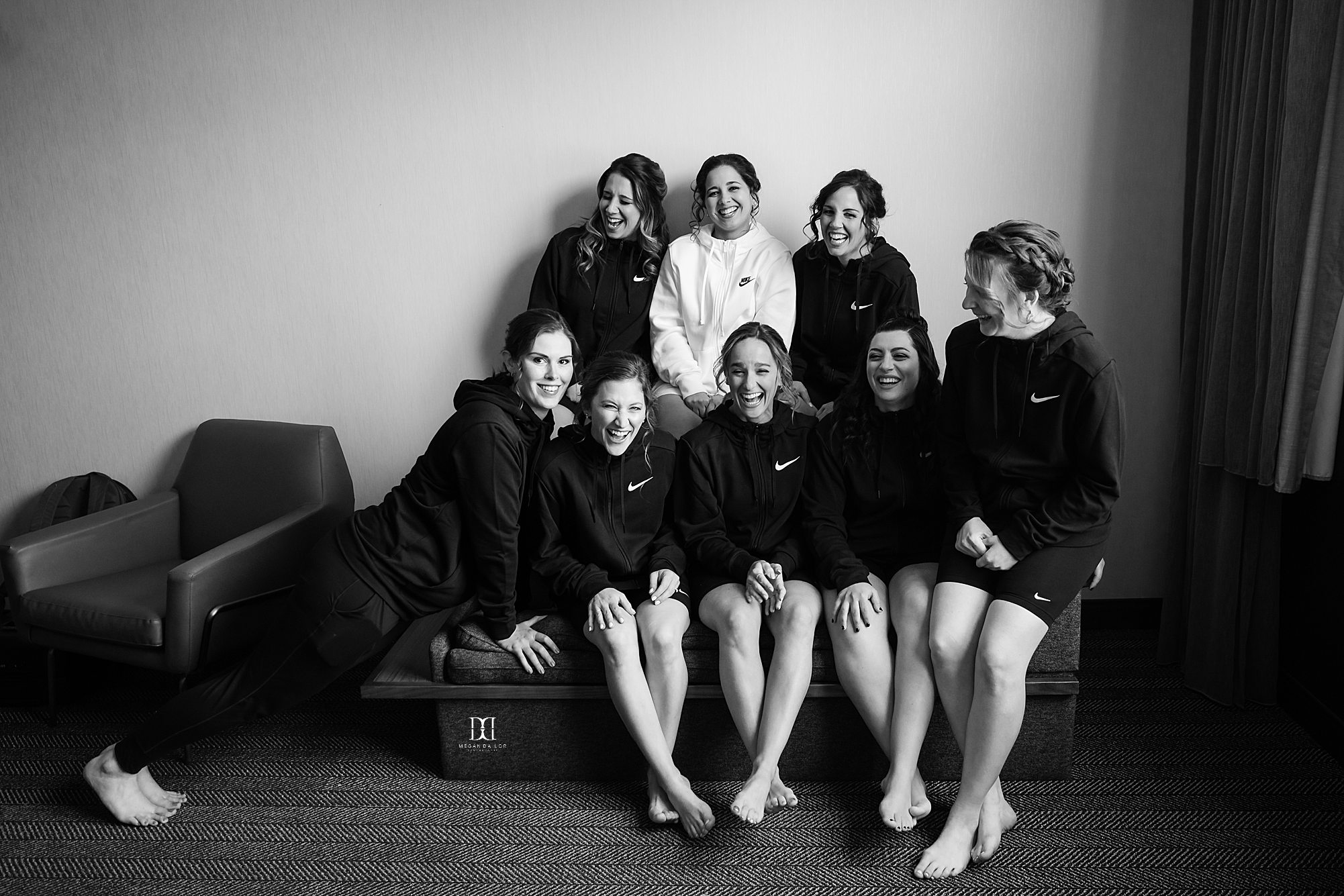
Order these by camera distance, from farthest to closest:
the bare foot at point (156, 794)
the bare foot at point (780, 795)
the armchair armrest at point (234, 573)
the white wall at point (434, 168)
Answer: the white wall at point (434, 168) → the armchair armrest at point (234, 573) → the bare foot at point (156, 794) → the bare foot at point (780, 795)

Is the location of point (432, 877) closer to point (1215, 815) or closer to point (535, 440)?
point (535, 440)

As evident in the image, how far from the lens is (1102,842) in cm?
199

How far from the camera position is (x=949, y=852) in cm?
190

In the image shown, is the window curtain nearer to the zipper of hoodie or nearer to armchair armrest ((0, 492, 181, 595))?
the zipper of hoodie

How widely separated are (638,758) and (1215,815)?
4.50 ft

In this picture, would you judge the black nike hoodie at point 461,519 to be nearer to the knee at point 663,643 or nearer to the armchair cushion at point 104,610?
the knee at point 663,643

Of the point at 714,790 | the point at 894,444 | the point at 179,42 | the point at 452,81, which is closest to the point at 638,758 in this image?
the point at 714,790

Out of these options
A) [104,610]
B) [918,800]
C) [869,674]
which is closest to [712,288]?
[869,674]

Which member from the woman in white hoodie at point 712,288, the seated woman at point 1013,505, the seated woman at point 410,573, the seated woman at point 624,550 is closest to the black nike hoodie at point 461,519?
the seated woman at point 410,573

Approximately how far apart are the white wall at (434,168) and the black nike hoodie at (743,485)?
101 cm

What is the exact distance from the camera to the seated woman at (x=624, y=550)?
2.12 m

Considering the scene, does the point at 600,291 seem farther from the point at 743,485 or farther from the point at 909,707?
the point at 909,707

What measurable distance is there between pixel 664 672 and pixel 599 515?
441 millimetres

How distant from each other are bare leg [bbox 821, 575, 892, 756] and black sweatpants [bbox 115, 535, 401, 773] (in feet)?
3.75
